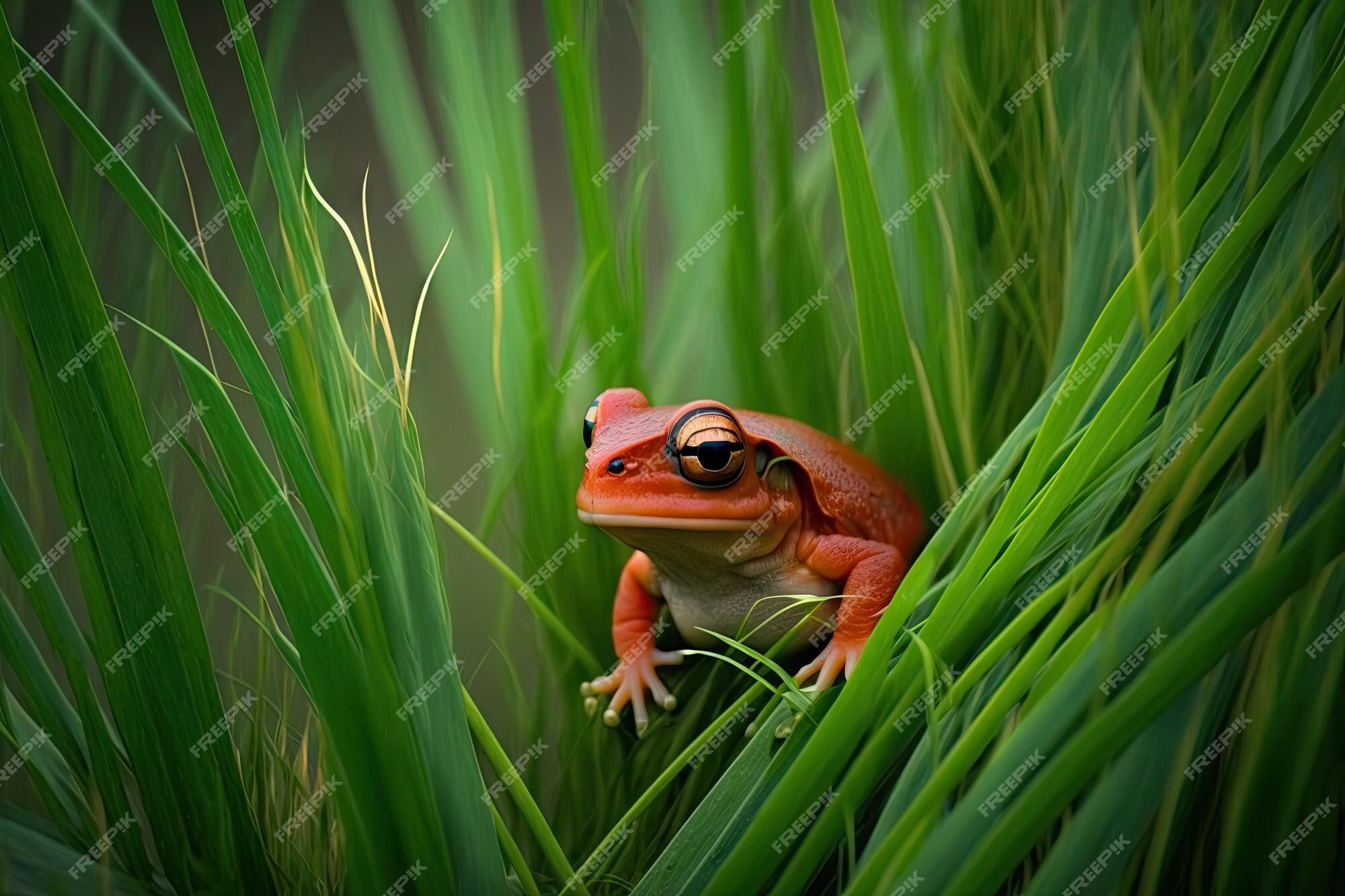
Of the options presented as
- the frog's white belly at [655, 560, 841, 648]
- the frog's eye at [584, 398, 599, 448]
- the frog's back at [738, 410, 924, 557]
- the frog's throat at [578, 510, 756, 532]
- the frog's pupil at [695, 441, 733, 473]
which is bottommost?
the frog's white belly at [655, 560, 841, 648]

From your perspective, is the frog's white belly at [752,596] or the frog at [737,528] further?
the frog's white belly at [752,596]

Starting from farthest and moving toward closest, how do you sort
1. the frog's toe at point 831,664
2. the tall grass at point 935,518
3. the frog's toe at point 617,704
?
the frog's toe at point 617,704, the frog's toe at point 831,664, the tall grass at point 935,518

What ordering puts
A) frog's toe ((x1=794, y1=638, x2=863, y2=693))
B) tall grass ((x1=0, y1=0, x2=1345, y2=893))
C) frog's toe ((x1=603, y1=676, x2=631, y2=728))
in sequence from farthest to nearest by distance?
frog's toe ((x1=603, y1=676, x2=631, y2=728)), frog's toe ((x1=794, y1=638, x2=863, y2=693)), tall grass ((x1=0, y1=0, x2=1345, y2=893))

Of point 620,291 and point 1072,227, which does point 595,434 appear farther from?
point 1072,227

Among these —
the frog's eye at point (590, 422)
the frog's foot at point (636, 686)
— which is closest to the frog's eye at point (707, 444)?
the frog's eye at point (590, 422)

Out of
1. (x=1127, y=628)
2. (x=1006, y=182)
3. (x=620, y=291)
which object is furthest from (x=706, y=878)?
(x=1006, y=182)

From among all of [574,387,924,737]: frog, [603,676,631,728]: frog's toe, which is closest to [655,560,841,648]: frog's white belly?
[574,387,924,737]: frog

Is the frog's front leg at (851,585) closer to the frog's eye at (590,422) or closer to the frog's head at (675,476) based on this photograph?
the frog's head at (675,476)

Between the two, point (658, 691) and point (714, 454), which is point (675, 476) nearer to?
point (714, 454)

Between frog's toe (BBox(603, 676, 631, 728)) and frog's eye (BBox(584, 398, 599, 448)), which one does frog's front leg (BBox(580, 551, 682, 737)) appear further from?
frog's eye (BBox(584, 398, 599, 448))
